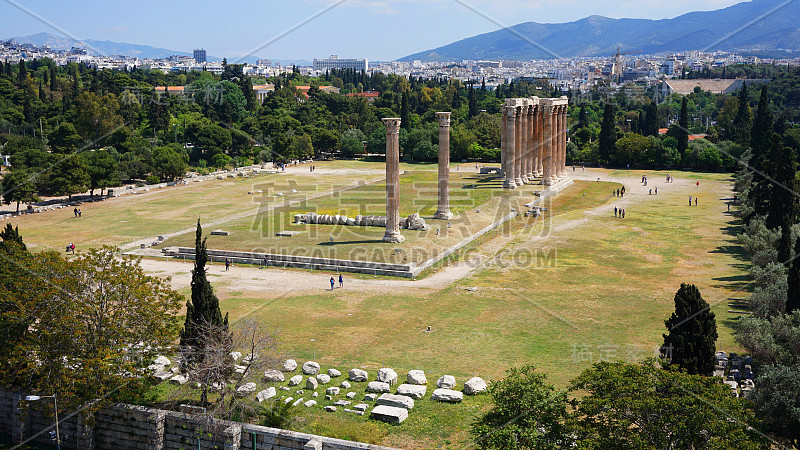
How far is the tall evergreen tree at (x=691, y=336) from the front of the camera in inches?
1024

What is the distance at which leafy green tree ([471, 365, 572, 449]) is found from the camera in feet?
64.3

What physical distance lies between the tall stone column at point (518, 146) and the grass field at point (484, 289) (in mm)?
6613

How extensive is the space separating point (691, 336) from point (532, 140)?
62347 millimetres

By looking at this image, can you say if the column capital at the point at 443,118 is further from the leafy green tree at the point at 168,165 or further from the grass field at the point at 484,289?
the leafy green tree at the point at 168,165

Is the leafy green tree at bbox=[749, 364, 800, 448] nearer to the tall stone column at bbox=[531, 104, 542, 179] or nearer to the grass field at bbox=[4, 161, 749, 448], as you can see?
the grass field at bbox=[4, 161, 749, 448]

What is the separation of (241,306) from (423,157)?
243 ft

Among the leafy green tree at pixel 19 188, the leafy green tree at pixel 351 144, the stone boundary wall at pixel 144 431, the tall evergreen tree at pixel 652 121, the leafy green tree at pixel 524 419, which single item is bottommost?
the stone boundary wall at pixel 144 431

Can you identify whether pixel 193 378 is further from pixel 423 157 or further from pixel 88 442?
pixel 423 157

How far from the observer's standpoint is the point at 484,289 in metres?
42.7

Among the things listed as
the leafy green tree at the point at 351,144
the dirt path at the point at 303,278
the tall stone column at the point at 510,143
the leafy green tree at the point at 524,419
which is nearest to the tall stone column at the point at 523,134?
the tall stone column at the point at 510,143

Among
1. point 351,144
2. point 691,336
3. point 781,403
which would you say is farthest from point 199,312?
point 351,144

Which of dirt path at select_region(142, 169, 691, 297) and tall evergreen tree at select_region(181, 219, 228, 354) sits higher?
tall evergreen tree at select_region(181, 219, 228, 354)

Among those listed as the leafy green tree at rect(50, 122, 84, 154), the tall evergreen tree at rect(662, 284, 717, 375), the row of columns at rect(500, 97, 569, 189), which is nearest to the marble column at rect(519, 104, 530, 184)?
the row of columns at rect(500, 97, 569, 189)

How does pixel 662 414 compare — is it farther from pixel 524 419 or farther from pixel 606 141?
pixel 606 141
